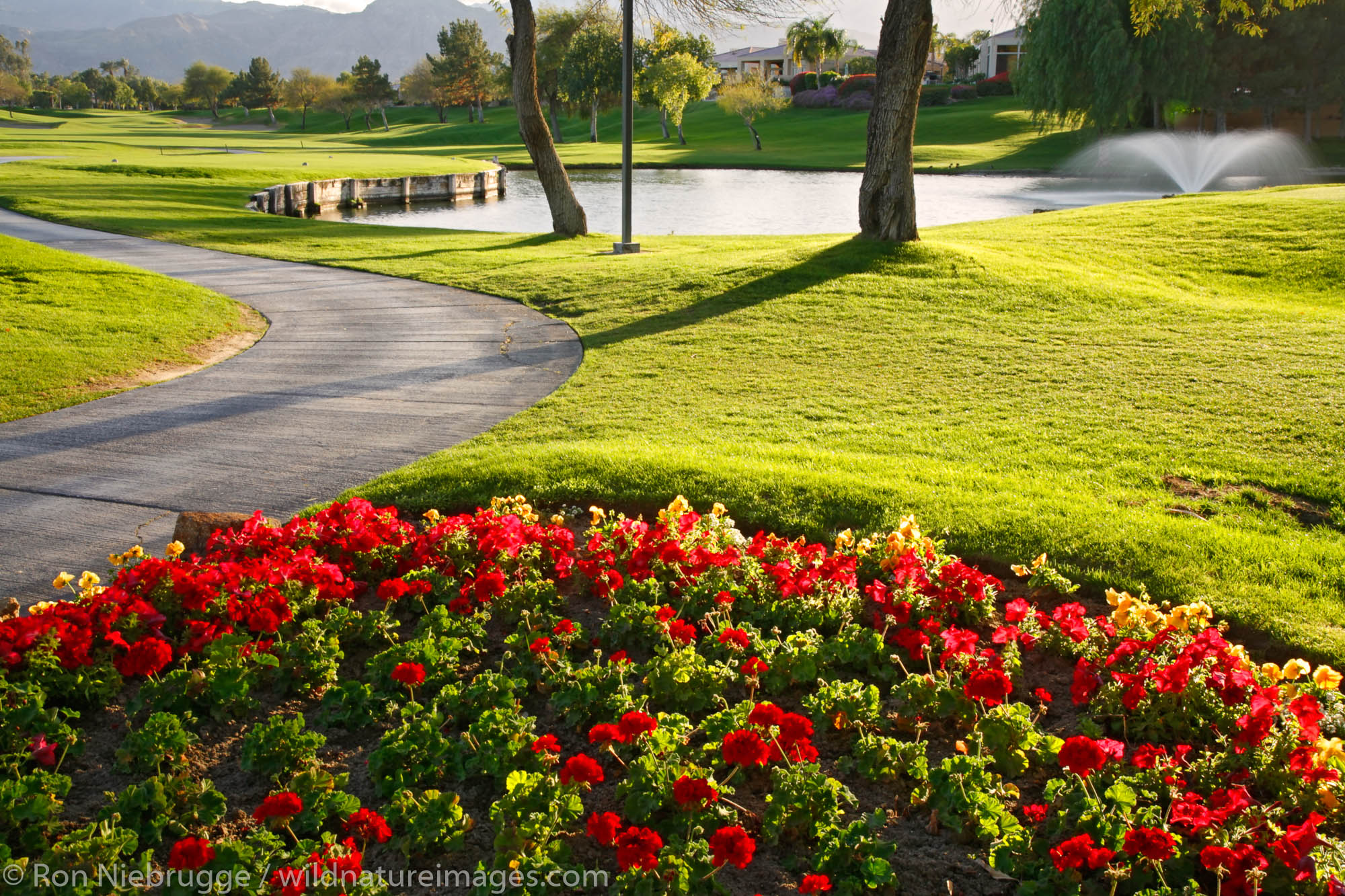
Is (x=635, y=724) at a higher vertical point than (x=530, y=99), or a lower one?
lower

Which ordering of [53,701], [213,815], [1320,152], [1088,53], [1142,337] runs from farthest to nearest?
1. [1320,152]
2. [1088,53]
3. [1142,337]
4. [53,701]
5. [213,815]

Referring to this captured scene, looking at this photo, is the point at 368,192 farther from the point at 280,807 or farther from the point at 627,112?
the point at 280,807

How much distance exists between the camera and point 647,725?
2.86 m

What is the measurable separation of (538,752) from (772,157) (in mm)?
49783

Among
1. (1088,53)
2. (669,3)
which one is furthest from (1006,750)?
(1088,53)

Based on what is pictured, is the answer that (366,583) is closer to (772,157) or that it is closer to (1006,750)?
(1006,750)

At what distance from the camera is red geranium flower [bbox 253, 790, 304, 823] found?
2.55 metres

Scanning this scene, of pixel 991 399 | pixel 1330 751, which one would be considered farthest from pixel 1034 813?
pixel 991 399

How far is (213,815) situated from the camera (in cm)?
272

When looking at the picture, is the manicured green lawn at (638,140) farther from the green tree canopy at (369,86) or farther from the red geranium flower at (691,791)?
the red geranium flower at (691,791)

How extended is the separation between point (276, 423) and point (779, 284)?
→ 6683 mm

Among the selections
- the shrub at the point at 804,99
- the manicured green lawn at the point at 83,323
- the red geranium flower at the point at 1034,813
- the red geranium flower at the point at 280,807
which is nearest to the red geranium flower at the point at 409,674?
the red geranium flower at the point at 280,807

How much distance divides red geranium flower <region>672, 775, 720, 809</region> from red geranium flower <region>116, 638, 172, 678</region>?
2027 mm

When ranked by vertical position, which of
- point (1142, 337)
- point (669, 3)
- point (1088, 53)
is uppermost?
point (1088, 53)
